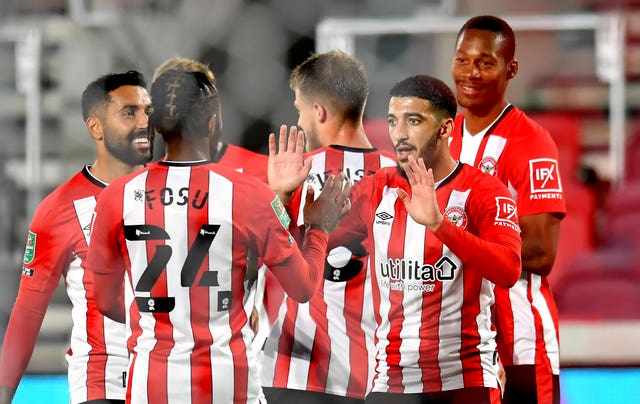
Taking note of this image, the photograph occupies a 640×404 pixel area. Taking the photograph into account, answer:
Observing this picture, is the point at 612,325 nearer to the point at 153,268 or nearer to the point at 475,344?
the point at 475,344

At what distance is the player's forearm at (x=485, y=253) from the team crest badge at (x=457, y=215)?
0.28 ft

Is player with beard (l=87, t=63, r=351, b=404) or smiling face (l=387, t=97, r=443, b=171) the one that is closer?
player with beard (l=87, t=63, r=351, b=404)

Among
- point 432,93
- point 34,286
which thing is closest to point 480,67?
point 432,93

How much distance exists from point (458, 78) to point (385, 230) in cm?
44

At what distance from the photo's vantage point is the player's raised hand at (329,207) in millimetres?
1857

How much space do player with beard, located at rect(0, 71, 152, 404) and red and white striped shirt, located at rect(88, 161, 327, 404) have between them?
0.26 meters

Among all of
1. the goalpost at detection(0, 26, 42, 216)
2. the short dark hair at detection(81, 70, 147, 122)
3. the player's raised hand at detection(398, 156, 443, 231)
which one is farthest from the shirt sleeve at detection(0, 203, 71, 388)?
the goalpost at detection(0, 26, 42, 216)

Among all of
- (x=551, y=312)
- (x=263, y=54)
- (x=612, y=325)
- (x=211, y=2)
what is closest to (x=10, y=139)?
(x=211, y=2)

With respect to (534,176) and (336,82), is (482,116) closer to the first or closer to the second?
(534,176)

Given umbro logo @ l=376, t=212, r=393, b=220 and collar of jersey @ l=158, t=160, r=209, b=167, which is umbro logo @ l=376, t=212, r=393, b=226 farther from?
collar of jersey @ l=158, t=160, r=209, b=167

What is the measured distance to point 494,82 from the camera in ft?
7.11

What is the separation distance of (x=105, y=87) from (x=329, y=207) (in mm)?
533

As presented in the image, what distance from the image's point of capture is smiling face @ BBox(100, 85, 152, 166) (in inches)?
79.1

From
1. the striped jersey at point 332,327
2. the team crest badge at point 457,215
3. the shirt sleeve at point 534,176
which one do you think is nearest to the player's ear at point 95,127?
the striped jersey at point 332,327
